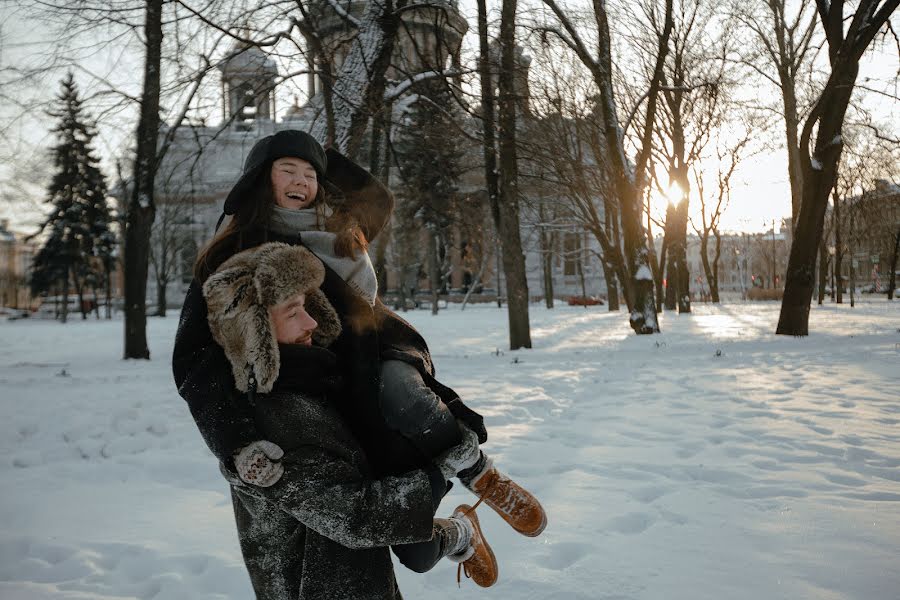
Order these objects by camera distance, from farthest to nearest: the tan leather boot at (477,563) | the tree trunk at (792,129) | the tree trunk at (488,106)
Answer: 1. the tree trunk at (792,129)
2. the tree trunk at (488,106)
3. the tan leather boot at (477,563)

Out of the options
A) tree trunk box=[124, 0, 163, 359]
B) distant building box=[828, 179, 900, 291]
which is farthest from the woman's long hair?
distant building box=[828, 179, 900, 291]

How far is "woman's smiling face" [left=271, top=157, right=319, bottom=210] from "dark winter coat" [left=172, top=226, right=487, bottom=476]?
14 centimetres

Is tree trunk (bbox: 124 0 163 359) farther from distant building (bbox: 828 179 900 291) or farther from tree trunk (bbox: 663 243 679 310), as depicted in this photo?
distant building (bbox: 828 179 900 291)

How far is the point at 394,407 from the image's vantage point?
5.54 ft

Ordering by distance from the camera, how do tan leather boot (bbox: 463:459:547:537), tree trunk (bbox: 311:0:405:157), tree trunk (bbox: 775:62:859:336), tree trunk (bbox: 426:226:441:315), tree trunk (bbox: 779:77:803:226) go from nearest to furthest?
tan leather boot (bbox: 463:459:547:537), tree trunk (bbox: 311:0:405:157), tree trunk (bbox: 775:62:859:336), tree trunk (bbox: 779:77:803:226), tree trunk (bbox: 426:226:441:315)

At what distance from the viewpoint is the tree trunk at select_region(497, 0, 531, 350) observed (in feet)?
37.7

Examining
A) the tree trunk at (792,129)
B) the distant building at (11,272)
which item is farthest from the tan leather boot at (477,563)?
the distant building at (11,272)

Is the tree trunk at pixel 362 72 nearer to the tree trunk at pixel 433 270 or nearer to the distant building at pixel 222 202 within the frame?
the distant building at pixel 222 202

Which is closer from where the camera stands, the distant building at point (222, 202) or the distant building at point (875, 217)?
the distant building at point (222, 202)

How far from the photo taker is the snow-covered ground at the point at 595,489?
3.08 m

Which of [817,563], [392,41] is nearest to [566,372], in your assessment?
[392,41]

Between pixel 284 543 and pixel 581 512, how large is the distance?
2637 millimetres

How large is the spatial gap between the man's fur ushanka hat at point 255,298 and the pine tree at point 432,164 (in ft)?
23.8

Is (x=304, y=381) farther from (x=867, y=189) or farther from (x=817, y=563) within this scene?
(x=867, y=189)
